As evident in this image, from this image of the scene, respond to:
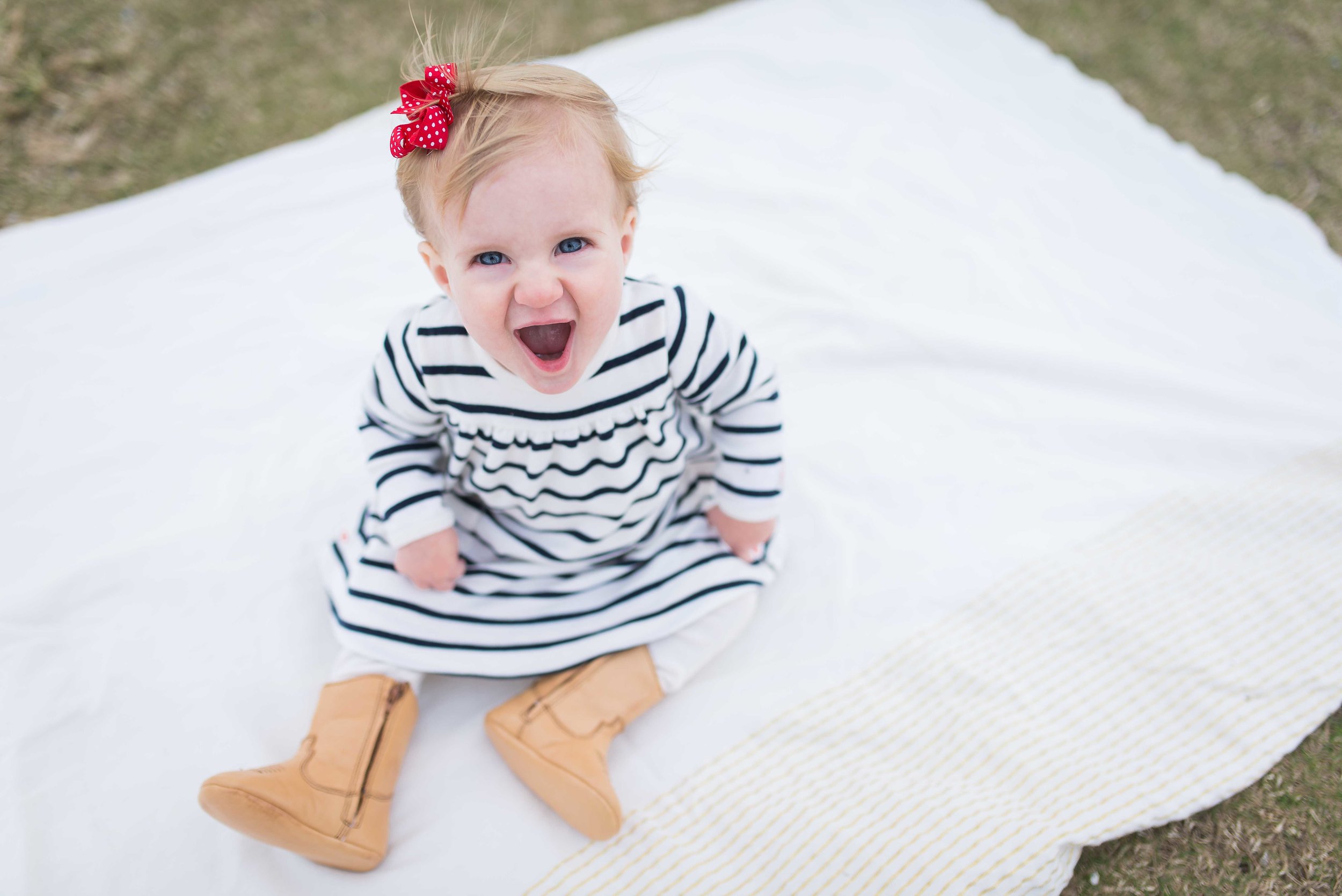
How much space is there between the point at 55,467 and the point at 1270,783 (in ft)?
5.99

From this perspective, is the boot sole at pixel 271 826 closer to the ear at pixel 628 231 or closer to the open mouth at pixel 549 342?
the open mouth at pixel 549 342

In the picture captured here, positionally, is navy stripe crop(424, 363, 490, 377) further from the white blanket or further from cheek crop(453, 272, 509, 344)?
the white blanket

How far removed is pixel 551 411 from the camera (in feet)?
3.22

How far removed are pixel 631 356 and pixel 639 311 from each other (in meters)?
0.05

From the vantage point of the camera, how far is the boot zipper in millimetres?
1029

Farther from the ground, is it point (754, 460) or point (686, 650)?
point (754, 460)

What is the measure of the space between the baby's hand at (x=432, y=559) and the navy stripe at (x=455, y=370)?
0.22m

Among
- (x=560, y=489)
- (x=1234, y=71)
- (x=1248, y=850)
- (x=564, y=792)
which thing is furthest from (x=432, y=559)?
(x=1234, y=71)

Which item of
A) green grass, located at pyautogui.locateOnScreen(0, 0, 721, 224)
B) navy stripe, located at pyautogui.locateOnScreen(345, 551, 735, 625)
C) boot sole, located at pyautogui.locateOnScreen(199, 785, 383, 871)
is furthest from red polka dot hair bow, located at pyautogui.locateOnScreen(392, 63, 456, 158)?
green grass, located at pyautogui.locateOnScreen(0, 0, 721, 224)

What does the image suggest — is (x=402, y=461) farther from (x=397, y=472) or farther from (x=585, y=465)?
(x=585, y=465)

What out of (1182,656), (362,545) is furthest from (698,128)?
(1182,656)

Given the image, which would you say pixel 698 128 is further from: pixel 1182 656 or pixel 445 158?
pixel 1182 656

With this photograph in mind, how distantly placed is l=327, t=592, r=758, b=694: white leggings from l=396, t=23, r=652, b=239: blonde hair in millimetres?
590

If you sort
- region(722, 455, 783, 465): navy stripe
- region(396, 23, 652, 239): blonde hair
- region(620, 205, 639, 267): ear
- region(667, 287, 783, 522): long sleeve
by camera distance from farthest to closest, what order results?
region(722, 455, 783, 465): navy stripe → region(667, 287, 783, 522): long sleeve → region(620, 205, 639, 267): ear → region(396, 23, 652, 239): blonde hair
